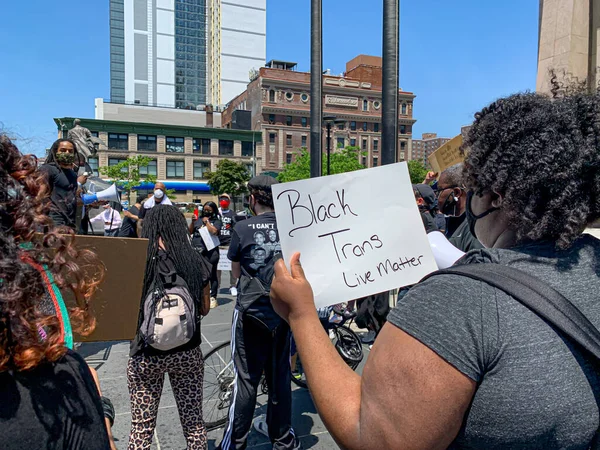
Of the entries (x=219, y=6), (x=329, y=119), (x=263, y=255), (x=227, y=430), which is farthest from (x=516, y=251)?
(x=219, y=6)

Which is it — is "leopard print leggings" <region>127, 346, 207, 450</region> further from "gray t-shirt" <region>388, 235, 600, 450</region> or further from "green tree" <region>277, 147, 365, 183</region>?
"green tree" <region>277, 147, 365, 183</region>

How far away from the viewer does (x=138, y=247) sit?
1.96 metres

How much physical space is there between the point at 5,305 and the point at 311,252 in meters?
0.94

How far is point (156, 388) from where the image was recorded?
9.60ft

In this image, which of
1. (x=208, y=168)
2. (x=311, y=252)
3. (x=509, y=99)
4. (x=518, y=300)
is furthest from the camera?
(x=208, y=168)

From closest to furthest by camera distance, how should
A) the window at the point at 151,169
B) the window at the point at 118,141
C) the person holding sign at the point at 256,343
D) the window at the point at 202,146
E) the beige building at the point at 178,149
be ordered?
the person holding sign at the point at 256,343 < the window at the point at 118,141 < the beige building at the point at 178,149 < the window at the point at 151,169 < the window at the point at 202,146

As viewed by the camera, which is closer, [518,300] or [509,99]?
[518,300]

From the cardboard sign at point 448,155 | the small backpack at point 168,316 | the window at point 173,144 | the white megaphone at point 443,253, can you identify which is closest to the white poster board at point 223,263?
the cardboard sign at point 448,155

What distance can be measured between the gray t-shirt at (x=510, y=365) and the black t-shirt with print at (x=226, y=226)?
286 inches

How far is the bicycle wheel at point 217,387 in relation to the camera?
393 cm

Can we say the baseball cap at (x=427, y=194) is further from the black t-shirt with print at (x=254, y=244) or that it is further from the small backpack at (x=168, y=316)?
the small backpack at (x=168, y=316)

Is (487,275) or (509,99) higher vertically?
(509,99)

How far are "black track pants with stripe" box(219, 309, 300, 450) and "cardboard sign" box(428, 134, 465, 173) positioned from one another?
278cm

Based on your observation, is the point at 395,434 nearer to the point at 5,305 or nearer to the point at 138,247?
the point at 5,305
